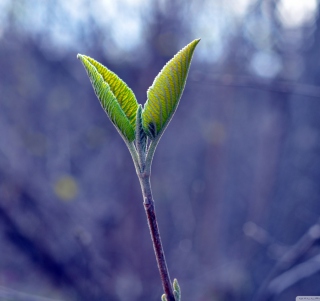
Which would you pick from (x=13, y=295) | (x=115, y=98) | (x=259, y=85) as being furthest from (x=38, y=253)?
(x=115, y=98)

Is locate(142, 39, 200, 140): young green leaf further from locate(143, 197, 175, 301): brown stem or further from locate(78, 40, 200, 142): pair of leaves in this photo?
locate(143, 197, 175, 301): brown stem

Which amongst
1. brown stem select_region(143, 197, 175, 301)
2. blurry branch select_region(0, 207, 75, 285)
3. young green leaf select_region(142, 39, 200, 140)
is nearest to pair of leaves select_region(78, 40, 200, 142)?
young green leaf select_region(142, 39, 200, 140)

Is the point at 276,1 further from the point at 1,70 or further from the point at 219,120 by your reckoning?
the point at 1,70

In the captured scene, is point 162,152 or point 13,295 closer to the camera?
point 13,295

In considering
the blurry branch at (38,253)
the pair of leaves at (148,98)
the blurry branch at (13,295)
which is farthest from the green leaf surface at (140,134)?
the blurry branch at (38,253)

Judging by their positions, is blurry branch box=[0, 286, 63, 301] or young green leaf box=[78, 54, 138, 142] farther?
blurry branch box=[0, 286, 63, 301]

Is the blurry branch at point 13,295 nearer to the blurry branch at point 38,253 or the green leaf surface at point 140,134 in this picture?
the blurry branch at point 38,253

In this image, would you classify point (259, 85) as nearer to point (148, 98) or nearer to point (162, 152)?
point (148, 98)
